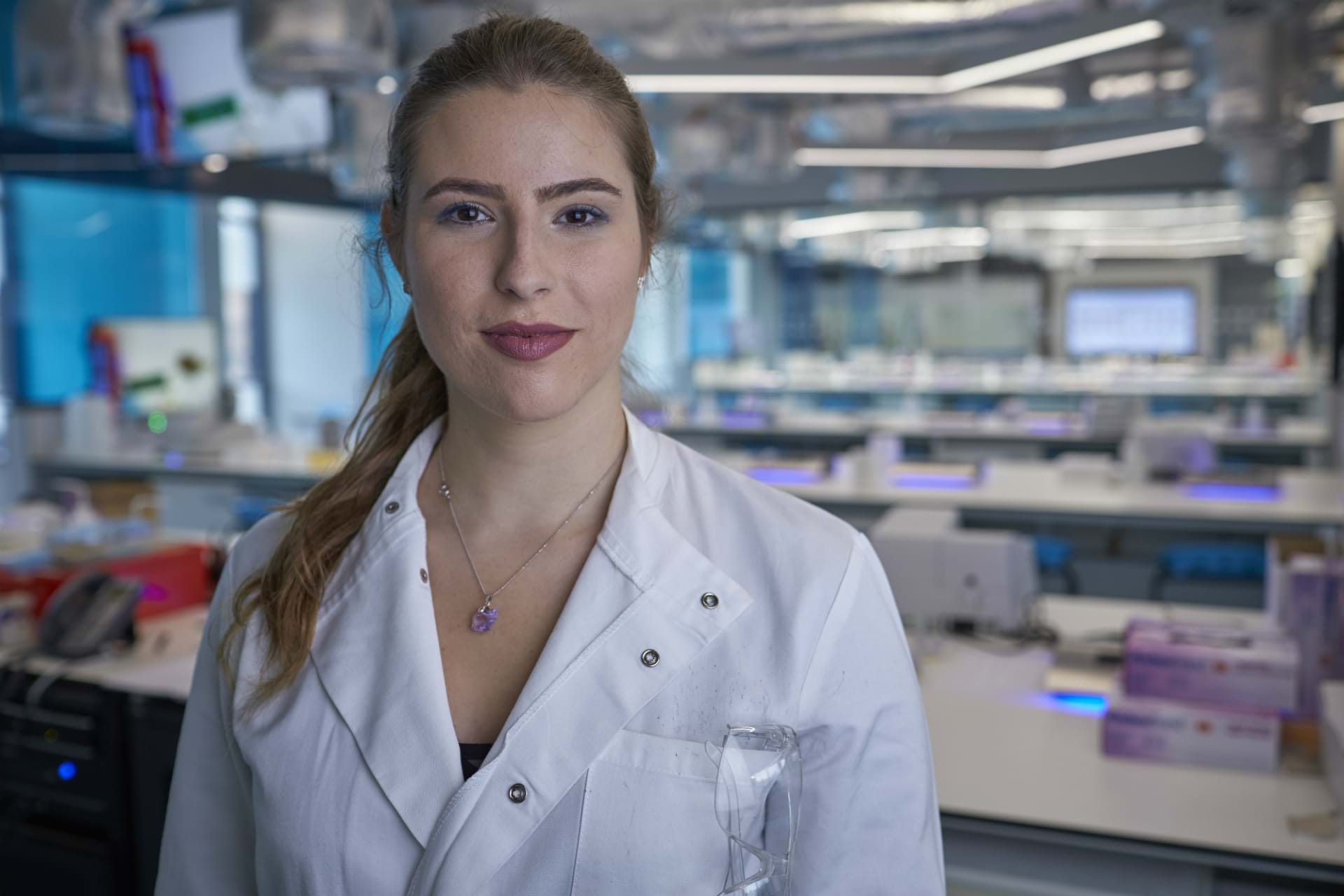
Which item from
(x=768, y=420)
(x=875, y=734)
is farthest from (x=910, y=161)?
(x=875, y=734)

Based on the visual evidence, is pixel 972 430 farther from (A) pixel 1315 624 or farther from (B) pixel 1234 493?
(A) pixel 1315 624

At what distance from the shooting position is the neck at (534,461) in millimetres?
1325

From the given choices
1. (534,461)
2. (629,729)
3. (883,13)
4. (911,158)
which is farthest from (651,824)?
(911,158)

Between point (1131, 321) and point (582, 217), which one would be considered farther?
point (1131, 321)

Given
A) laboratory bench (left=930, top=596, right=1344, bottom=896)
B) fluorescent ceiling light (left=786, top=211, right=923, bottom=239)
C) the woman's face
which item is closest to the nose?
the woman's face

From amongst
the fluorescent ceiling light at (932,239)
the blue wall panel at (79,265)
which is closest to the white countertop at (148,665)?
the blue wall panel at (79,265)

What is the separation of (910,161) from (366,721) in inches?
266

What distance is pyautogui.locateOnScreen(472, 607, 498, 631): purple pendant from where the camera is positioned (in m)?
1.33

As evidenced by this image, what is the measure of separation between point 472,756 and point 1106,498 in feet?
14.1

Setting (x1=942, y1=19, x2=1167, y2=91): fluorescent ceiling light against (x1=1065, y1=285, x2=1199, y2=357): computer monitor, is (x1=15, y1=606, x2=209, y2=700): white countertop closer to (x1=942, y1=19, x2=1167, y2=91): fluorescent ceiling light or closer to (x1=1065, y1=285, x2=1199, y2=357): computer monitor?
(x1=942, y1=19, x2=1167, y2=91): fluorescent ceiling light

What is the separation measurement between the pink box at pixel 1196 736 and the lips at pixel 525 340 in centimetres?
160

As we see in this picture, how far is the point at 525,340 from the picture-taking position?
3.85 feet

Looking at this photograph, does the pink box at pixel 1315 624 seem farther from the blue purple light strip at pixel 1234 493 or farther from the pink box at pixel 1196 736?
the blue purple light strip at pixel 1234 493

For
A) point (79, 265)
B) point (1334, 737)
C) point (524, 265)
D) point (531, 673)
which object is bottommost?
point (1334, 737)
